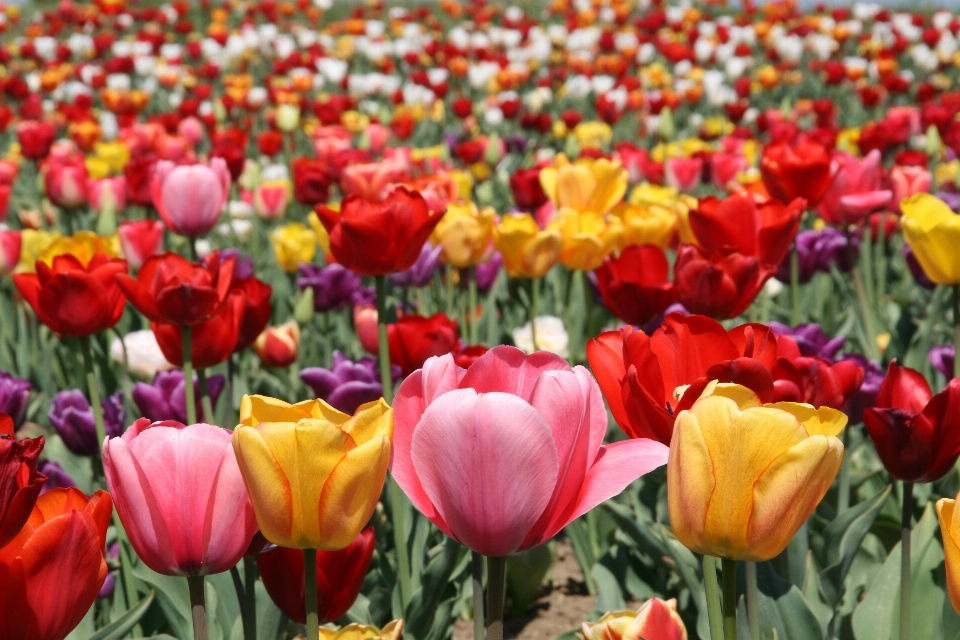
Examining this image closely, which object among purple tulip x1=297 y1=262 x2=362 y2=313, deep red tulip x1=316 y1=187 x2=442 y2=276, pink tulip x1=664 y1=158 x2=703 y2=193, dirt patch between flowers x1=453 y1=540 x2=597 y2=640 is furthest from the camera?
pink tulip x1=664 y1=158 x2=703 y2=193

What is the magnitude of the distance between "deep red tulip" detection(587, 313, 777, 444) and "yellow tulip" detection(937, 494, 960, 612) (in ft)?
0.65

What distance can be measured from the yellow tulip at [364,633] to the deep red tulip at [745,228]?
1067mm

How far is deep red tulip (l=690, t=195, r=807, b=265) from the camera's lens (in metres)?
1.91

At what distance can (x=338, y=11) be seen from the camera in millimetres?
16172

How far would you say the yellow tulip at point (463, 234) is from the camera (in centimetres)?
242

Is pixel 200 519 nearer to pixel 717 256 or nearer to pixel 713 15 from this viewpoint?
pixel 717 256

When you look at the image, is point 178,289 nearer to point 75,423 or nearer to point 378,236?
point 378,236

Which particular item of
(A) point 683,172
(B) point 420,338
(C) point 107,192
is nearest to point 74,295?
(B) point 420,338

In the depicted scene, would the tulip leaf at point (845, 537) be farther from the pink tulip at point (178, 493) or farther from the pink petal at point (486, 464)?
the pink tulip at point (178, 493)

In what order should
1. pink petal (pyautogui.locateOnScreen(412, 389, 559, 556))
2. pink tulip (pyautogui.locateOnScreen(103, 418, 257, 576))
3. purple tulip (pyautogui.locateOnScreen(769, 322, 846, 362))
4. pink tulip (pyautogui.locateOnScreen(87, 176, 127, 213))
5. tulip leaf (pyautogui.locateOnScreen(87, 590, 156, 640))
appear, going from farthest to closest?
pink tulip (pyautogui.locateOnScreen(87, 176, 127, 213)), purple tulip (pyautogui.locateOnScreen(769, 322, 846, 362)), tulip leaf (pyautogui.locateOnScreen(87, 590, 156, 640)), pink tulip (pyautogui.locateOnScreen(103, 418, 257, 576)), pink petal (pyautogui.locateOnScreen(412, 389, 559, 556))

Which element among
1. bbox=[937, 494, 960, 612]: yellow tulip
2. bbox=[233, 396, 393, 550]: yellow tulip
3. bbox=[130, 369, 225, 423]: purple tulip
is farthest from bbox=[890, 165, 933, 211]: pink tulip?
bbox=[233, 396, 393, 550]: yellow tulip

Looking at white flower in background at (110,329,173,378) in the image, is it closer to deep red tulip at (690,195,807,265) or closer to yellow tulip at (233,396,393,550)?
deep red tulip at (690,195,807,265)

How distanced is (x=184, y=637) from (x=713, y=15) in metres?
13.9

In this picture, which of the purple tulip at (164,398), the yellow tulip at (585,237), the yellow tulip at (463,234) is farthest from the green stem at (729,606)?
the yellow tulip at (463,234)
